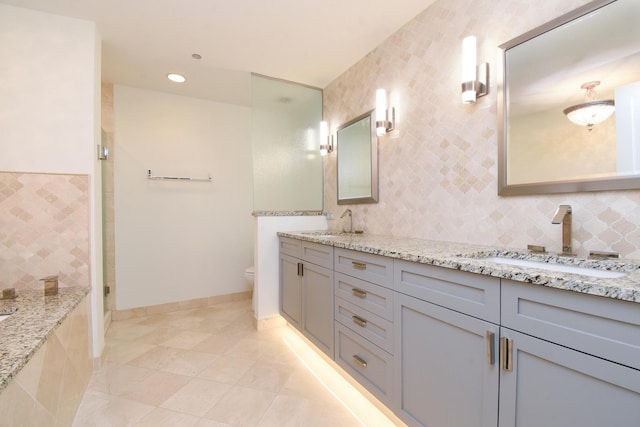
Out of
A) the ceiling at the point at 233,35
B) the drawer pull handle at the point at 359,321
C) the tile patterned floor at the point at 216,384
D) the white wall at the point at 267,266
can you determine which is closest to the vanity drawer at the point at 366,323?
the drawer pull handle at the point at 359,321

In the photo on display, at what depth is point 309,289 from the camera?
87.0 inches

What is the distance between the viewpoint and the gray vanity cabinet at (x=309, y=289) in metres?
1.96

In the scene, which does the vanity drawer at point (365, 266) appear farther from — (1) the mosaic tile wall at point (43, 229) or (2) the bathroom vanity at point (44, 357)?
(1) the mosaic tile wall at point (43, 229)

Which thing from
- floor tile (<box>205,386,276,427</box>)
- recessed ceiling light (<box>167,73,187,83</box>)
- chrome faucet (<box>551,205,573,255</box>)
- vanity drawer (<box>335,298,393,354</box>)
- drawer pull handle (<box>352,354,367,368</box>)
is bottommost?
floor tile (<box>205,386,276,427</box>)

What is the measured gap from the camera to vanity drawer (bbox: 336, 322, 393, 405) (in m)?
1.44

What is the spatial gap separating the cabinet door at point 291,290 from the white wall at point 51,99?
1.39 metres

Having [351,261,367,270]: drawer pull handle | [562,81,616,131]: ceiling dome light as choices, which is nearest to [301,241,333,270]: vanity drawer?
[351,261,367,270]: drawer pull handle

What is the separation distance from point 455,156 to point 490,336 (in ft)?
3.52

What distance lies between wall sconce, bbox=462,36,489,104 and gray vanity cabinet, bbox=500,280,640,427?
1.07 metres

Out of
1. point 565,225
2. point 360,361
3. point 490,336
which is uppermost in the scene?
point 565,225

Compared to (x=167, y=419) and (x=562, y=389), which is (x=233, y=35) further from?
(x=562, y=389)

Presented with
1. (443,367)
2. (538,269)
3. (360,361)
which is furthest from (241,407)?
(538,269)

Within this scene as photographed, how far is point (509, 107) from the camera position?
144 centimetres

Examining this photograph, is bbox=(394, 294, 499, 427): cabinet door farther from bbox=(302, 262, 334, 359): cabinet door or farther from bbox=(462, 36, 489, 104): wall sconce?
bbox=(462, 36, 489, 104): wall sconce
